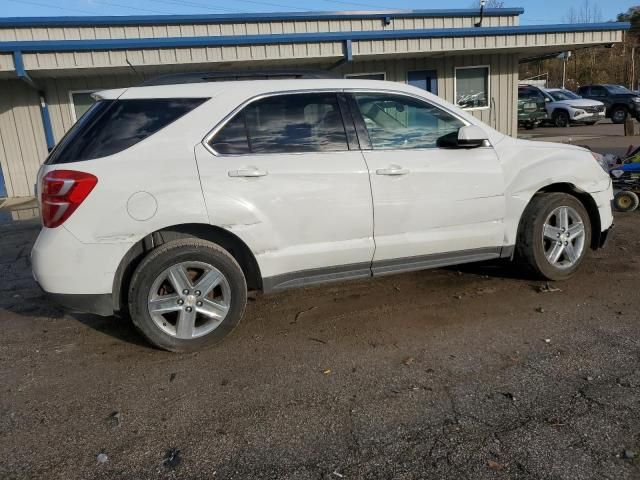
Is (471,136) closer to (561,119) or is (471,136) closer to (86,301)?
(86,301)

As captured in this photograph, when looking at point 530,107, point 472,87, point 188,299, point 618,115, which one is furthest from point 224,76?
point 618,115

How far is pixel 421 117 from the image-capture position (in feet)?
14.0

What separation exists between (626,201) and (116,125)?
680 centimetres

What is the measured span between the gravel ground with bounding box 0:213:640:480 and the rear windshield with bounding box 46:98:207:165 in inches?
55.7

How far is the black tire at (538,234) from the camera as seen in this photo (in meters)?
4.55

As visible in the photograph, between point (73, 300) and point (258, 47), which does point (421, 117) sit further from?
point (258, 47)

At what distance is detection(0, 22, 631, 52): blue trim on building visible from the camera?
10.0m

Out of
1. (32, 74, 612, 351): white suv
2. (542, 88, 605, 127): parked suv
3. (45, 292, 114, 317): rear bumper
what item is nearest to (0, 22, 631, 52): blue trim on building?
(32, 74, 612, 351): white suv

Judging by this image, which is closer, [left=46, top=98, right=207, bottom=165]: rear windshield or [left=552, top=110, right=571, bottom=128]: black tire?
[left=46, top=98, right=207, bottom=165]: rear windshield

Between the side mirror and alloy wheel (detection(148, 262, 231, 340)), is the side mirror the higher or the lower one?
the higher one

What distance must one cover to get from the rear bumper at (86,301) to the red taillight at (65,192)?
466 millimetres

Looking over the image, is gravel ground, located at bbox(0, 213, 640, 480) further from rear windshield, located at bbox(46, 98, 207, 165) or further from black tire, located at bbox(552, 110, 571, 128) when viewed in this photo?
black tire, located at bbox(552, 110, 571, 128)

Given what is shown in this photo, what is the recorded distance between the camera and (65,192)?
11.1 ft

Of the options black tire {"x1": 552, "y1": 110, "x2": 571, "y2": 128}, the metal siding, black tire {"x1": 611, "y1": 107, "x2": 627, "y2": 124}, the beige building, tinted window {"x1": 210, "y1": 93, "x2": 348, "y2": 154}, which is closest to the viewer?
tinted window {"x1": 210, "y1": 93, "x2": 348, "y2": 154}
